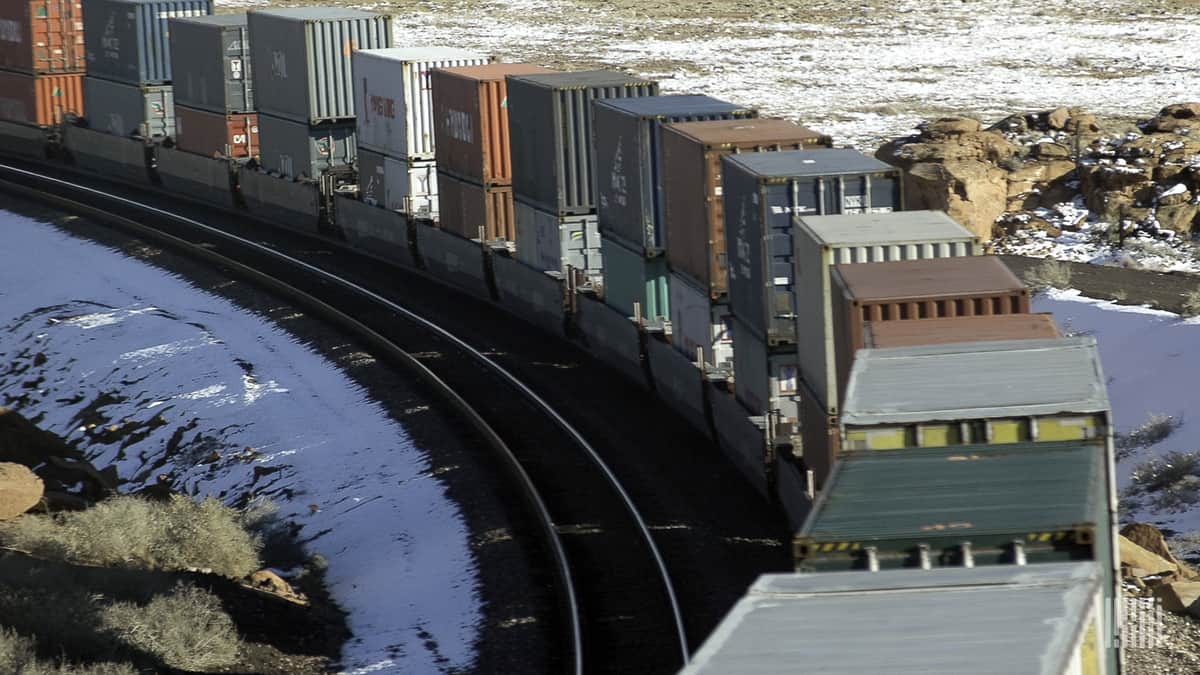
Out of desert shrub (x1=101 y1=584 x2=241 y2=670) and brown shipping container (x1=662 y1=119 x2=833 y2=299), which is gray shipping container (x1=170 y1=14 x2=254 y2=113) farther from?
desert shrub (x1=101 y1=584 x2=241 y2=670)

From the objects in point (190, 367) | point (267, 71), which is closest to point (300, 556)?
point (190, 367)

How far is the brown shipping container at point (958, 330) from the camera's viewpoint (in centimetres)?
1925

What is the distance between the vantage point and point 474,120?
129 ft

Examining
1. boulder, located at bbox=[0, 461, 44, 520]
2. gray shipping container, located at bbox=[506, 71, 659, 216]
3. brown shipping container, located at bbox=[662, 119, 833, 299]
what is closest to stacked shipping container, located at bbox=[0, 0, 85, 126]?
gray shipping container, located at bbox=[506, 71, 659, 216]

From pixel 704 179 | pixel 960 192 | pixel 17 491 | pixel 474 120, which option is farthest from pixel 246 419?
pixel 960 192

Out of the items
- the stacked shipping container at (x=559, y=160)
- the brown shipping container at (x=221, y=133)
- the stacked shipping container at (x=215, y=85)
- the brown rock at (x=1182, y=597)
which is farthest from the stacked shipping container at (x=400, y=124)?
the brown rock at (x=1182, y=597)

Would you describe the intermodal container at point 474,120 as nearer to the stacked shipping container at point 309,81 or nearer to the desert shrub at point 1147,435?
the stacked shipping container at point 309,81

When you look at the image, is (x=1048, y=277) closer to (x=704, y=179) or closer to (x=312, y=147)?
(x=704, y=179)

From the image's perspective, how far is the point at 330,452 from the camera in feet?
101

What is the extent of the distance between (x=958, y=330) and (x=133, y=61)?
135 ft

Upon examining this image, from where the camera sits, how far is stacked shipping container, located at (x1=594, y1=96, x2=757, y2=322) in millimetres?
31656

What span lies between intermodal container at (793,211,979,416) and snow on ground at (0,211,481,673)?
548cm

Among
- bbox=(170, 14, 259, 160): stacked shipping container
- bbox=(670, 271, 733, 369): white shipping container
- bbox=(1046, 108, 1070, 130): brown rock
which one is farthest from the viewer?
bbox=(1046, 108, 1070, 130): brown rock

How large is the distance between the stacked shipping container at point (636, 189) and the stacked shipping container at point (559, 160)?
4.68ft
